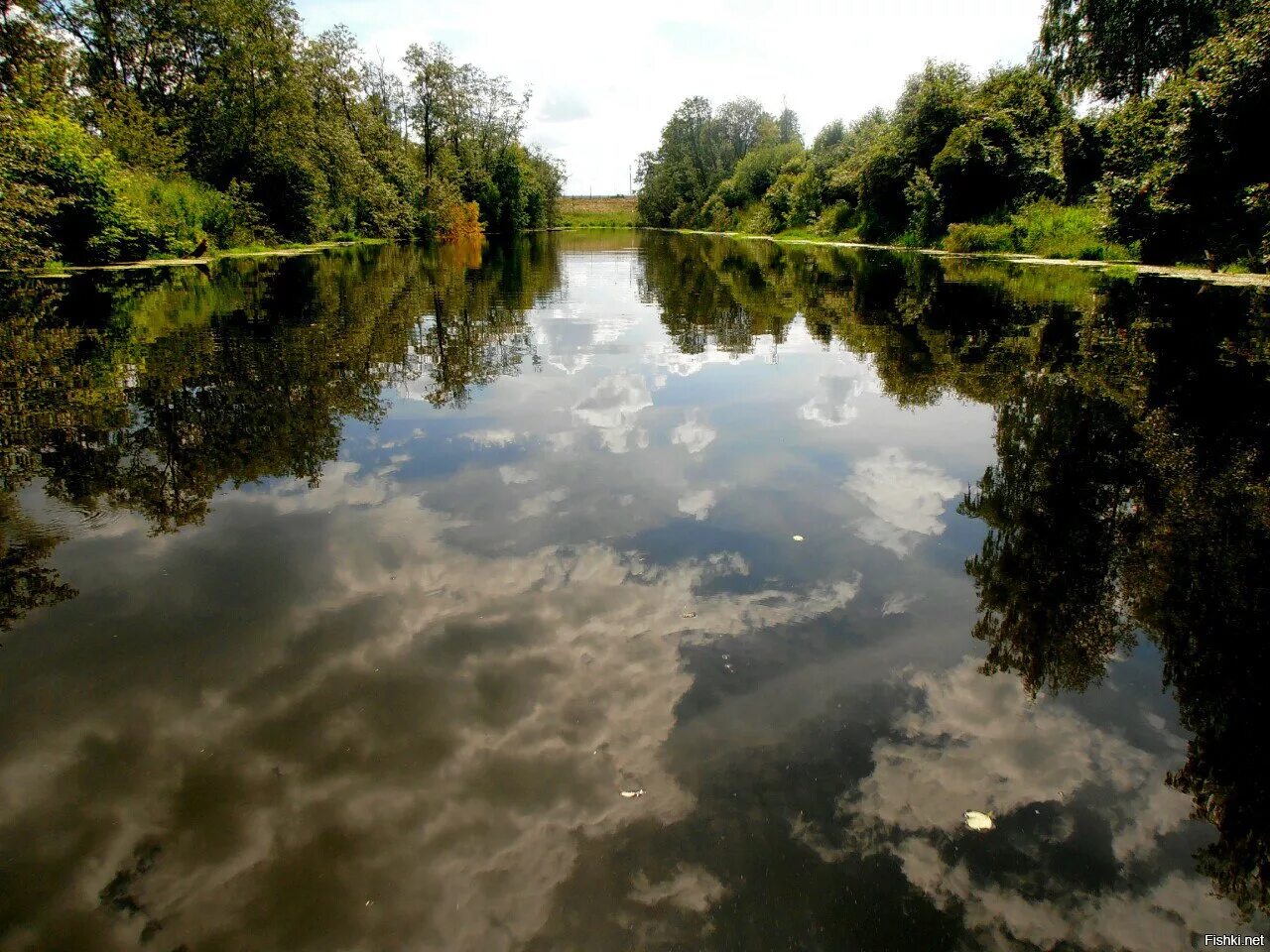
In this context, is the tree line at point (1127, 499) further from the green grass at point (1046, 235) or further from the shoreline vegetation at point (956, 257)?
the green grass at point (1046, 235)

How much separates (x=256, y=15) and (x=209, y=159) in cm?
924

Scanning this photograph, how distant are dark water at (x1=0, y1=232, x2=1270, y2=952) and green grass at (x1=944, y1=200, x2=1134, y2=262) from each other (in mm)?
25087

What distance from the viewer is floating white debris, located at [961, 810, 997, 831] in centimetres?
267

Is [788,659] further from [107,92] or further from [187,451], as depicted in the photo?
[107,92]

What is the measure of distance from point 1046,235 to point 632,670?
36631mm

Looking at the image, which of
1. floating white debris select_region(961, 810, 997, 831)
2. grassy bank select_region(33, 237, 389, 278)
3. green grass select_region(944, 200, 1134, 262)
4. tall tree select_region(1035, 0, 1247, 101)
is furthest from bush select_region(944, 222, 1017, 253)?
floating white debris select_region(961, 810, 997, 831)

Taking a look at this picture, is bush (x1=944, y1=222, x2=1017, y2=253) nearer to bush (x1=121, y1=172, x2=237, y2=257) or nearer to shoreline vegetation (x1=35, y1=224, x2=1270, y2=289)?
shoreline vegetation (x1=35, y1=224, x2=1270, y2=289)

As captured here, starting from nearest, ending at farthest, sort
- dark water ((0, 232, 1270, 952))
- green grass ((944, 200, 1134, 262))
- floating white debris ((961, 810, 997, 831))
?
dark water ((0, 232, 1270, 952)) → floating white debris ((961, 810, 997, 831)) → green grass ((944, 200, 1134, 262))

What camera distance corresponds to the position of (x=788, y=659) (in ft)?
12.0

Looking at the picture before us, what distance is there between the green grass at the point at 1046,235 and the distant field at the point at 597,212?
8190cm

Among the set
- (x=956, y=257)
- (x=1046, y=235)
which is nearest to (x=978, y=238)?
(x=956, y=257)

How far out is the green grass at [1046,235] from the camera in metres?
29.0

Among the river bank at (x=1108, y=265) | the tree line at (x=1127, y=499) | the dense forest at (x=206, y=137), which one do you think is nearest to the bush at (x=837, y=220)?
the river bank at (x=1108, y=265)

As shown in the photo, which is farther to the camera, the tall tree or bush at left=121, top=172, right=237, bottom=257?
the tall tree
